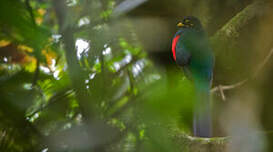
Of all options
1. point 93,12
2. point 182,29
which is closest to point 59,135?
point 93,12

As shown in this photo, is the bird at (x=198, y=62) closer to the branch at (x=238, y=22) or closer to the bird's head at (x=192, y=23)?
the bird's head at (x=192, y=23)

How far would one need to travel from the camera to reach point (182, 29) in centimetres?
190

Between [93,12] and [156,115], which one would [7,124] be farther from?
[93,12]

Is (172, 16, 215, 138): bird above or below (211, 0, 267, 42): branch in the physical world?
below

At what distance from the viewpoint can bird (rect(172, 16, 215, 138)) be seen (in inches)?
42.6

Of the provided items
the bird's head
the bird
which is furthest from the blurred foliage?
the bird's head

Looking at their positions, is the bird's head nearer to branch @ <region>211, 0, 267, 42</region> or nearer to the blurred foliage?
branch @ <region>211, 0, 267, 42</region>

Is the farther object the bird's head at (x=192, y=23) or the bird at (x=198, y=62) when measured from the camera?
the bird's head at (x=192, y=23)

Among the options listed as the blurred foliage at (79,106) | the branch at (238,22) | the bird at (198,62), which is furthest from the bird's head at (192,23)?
the blurred foliage at (79,106)

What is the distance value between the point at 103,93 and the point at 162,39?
174cm

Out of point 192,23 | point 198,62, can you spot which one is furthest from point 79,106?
point 192,23

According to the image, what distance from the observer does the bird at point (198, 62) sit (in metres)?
1.08

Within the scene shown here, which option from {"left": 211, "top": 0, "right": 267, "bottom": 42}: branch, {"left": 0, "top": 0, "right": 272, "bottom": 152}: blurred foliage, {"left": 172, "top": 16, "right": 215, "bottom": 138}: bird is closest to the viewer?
{"left": 0, "top": 0, "right": 272, "bottom": 152}: blurred foliage

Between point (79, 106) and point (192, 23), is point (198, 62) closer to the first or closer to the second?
point (192, 23)
